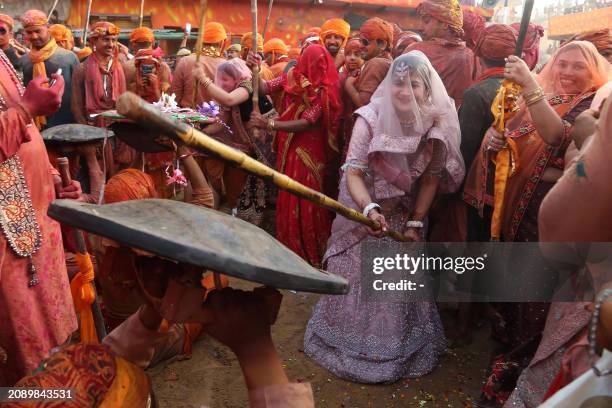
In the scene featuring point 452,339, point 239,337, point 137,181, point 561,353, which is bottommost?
point 452,339

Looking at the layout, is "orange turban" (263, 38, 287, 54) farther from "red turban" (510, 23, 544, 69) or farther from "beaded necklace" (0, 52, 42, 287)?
"beaded necklace" (0, 52, 42, 287)

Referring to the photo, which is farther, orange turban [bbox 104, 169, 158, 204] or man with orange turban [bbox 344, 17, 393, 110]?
man with orange turban [bbox 344, 17, 393, 110]

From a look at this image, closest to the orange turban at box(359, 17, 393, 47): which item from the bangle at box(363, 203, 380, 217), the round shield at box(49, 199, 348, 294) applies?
the bangle at box(363, 203, 380, 217)

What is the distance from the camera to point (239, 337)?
1.24 metres

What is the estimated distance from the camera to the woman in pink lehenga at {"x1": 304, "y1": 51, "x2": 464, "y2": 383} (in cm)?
312

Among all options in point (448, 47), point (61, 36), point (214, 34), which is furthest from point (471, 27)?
point (61, 36)

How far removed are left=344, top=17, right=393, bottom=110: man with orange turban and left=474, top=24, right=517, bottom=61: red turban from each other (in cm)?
112

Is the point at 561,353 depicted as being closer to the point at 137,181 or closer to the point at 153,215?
the point at 153,215

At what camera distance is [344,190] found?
353cm

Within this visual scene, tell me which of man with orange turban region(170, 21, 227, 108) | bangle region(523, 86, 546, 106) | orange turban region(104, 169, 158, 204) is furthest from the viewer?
man with orange turban region(170, 21, 227, 108)

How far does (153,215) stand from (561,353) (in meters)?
1.79

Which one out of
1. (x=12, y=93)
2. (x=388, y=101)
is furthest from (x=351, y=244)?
(x=12, y=93)

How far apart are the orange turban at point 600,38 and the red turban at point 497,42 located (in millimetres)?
427

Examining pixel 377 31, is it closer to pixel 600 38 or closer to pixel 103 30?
pixel 600 38
